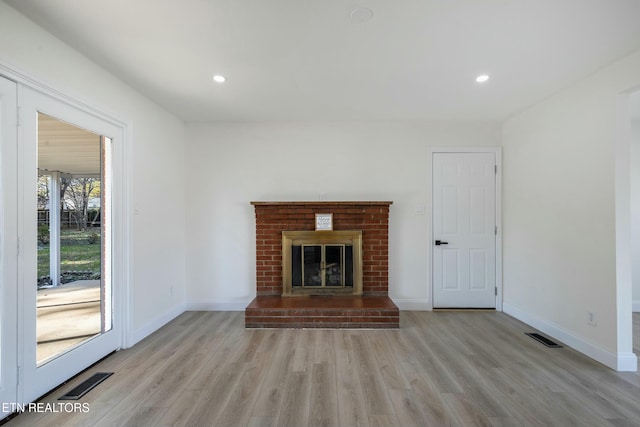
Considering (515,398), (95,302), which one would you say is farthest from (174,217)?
(515,398)

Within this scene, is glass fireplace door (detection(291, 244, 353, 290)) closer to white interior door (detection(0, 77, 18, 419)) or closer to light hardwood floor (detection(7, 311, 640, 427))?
light hardwood floor (detection(7, 311, 640, 427))

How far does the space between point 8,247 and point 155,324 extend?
1782mm

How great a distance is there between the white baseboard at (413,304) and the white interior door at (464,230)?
0.12m

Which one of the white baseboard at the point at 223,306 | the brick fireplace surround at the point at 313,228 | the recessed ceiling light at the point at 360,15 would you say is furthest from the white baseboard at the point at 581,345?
the white baseboard at the point at 223,306

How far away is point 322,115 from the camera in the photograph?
3707 mm

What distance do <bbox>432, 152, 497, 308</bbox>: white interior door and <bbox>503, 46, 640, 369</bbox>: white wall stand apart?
0.86ft

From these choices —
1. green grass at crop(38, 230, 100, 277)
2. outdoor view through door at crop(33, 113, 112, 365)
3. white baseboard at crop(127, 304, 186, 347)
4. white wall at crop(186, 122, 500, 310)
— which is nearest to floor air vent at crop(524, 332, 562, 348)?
white wall at crop(186, 122, 500, 310)

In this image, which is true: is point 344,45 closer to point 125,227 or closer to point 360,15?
point 360,15

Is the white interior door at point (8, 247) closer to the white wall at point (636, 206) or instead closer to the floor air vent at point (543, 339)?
the floor air vent at point (543, 339)

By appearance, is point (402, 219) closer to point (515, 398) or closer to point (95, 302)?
point (515, 398)

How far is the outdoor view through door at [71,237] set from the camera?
81.4 inches

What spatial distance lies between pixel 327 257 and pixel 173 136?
256cm

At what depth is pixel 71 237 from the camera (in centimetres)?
232

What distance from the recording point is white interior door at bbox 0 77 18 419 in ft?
5.79
